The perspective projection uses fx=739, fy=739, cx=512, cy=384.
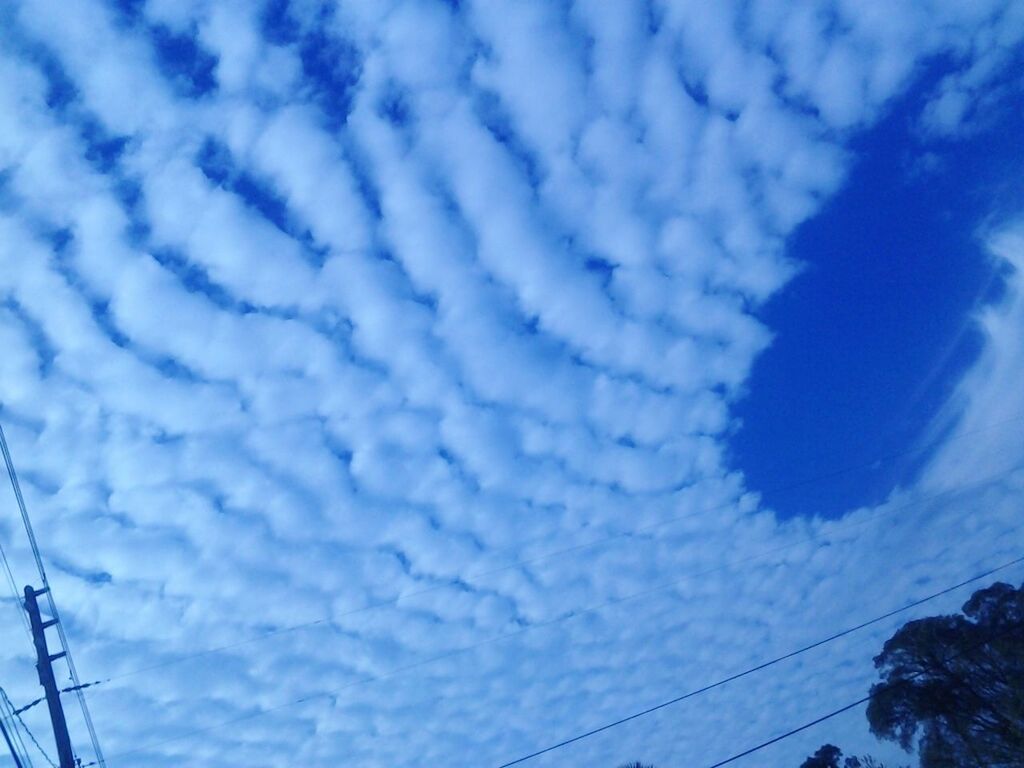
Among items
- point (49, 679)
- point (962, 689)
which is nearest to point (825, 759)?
point (962, 689)

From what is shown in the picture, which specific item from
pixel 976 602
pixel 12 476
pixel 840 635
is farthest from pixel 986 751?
pixel 12 476

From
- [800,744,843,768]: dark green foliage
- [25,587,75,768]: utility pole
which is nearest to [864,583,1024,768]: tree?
[800,744,843,768]: dark green foliage

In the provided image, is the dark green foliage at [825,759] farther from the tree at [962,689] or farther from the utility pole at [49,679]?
the utility pole at [49,679]

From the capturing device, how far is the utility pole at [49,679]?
45.3ft

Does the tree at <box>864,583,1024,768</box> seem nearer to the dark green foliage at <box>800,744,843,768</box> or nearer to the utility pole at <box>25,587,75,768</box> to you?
the dark green foliage at <box>800,744,843,768</box>

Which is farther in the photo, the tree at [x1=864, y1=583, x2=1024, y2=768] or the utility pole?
the tree at [x1=864, y1=583, x2=1024, y2=768]

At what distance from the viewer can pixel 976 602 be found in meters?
31.5

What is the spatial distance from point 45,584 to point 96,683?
2637 millimetres

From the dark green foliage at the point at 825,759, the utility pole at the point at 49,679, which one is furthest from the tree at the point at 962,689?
the utility pole at the point at 49,679

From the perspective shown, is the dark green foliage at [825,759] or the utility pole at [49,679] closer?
the utility pole at [49,679]

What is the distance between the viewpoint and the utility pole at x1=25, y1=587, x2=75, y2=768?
13.8 metres

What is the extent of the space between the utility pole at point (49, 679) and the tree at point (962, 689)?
91.6 feet

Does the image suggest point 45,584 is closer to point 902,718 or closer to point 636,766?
point 636,766

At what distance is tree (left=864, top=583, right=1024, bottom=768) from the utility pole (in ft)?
91.6
